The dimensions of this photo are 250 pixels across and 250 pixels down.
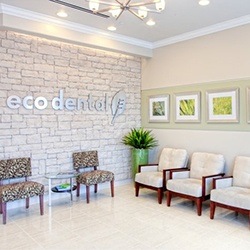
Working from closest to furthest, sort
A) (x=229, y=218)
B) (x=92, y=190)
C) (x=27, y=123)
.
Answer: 1. (x=229, y=218)
2. (x=27, y=123)
3. (x=92, y=190)

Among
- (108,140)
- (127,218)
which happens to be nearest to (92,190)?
(108,140)

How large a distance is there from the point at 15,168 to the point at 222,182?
3.45 metres

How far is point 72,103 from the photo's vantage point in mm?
5492

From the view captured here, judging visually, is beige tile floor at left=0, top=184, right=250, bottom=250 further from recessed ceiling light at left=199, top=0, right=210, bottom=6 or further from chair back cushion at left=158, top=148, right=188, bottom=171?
recessed ceiling light at left=199, top=0, right=210, bottom=6

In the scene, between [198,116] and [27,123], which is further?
[198,116]

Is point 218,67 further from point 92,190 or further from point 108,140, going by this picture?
point 92,190

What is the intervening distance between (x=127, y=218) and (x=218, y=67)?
3.24 metres

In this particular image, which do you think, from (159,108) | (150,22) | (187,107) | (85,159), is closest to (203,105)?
(187,107)

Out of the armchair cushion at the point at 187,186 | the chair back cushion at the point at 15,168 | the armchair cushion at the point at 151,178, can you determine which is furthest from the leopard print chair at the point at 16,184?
the armchair cushion at the point at 187,186

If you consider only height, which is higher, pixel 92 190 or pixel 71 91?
pixel 71 91

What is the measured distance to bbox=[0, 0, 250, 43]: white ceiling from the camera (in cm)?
422

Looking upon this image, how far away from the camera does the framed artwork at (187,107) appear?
5.56 metres

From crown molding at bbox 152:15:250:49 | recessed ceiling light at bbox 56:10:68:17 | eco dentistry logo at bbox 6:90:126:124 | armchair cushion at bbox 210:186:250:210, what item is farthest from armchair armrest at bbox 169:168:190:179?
recessed ceiling light at bbox 56:10:68:17

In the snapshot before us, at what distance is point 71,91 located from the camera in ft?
18.0
